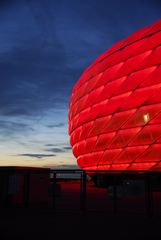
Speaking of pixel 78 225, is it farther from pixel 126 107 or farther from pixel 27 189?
pixel 126 107

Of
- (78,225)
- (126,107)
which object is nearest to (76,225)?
(78,225)

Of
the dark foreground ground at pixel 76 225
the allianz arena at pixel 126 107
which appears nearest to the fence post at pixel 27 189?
the dark foreground ground at pixel 76 225

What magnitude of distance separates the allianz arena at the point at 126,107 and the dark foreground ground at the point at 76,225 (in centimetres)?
1142

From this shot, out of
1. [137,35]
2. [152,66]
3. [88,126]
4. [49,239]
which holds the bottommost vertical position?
[49,239]

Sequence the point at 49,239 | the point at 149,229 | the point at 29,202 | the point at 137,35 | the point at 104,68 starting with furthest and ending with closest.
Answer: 1. the point at 104,68
2. the point at 137,35
3. the point at 29,202
4. the point at 149,229
5. the point at 49,239

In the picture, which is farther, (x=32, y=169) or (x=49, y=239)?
(x=32, y=169)

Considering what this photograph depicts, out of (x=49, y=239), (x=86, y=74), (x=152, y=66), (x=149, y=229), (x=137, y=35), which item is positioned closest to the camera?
(x=49, y=239)

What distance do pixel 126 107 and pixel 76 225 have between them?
14753 mm

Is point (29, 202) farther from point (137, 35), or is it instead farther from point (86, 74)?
point (86, 74)

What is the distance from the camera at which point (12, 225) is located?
751 cm

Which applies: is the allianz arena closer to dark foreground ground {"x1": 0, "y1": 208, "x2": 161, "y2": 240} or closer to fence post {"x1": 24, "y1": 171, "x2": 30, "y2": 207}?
fence post {"x1": 24, "y1": 171, "x2": 30, "y2": 207}

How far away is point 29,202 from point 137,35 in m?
17.4

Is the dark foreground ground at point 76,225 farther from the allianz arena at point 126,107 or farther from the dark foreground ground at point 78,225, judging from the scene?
the allianz arena at point 126,107

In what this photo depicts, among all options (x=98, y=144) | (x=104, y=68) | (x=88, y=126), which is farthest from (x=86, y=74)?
(x=98, y=144)
